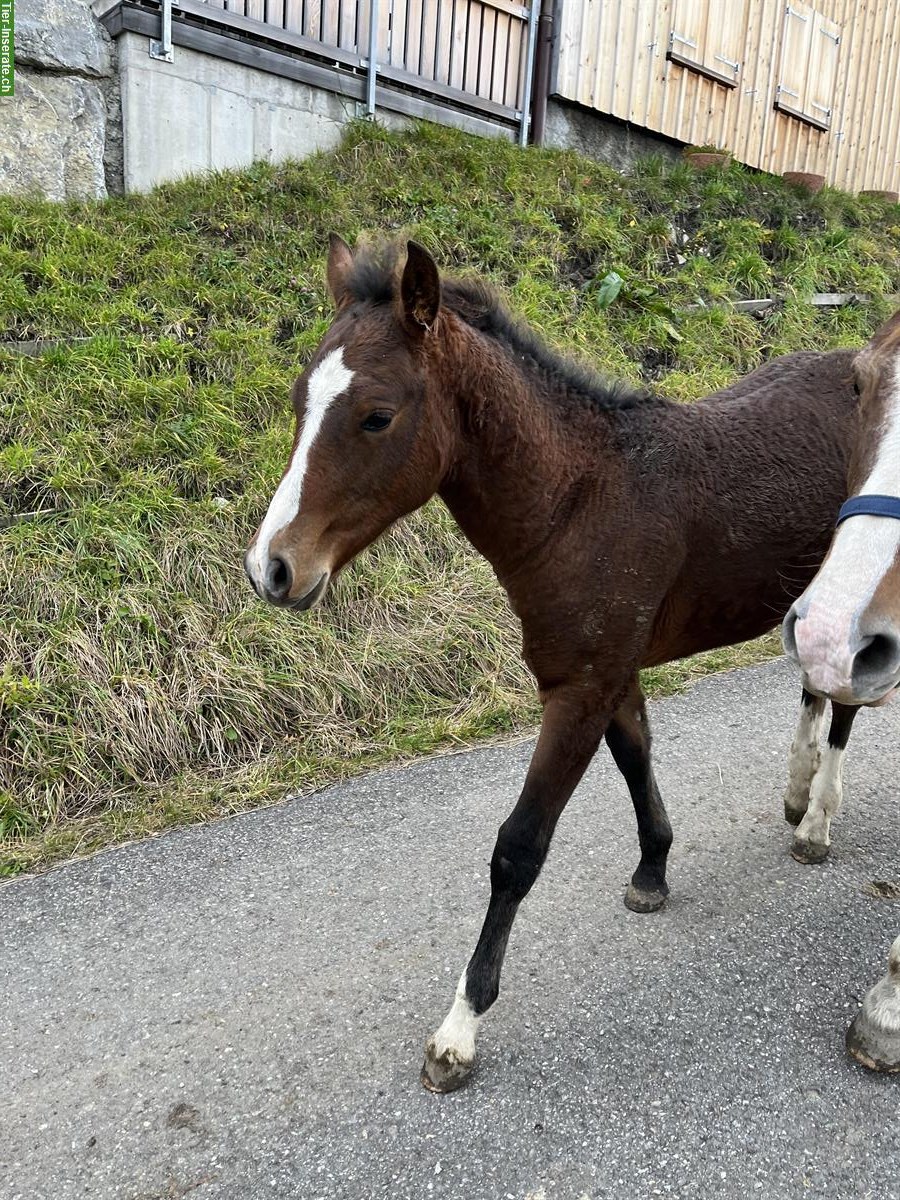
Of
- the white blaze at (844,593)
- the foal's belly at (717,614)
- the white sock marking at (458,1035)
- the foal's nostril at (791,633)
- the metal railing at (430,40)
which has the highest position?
the metal railing at (430,40)

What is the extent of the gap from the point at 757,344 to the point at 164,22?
5.12 meters

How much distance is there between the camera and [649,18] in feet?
29.9

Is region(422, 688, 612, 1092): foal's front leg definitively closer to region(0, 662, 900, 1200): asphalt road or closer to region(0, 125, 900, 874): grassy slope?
region(0, 662, 900, 1200): asphalt road

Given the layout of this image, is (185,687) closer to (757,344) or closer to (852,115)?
(757,344)

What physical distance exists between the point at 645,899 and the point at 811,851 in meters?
0.71

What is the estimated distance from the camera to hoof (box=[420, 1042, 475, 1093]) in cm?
224

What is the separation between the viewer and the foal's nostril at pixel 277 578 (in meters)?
2.03

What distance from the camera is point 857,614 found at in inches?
62.2

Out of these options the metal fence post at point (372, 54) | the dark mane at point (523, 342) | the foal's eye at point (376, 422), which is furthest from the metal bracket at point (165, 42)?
the foal's eye at point (376, 422)

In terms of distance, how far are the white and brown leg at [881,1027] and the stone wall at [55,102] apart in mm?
6912

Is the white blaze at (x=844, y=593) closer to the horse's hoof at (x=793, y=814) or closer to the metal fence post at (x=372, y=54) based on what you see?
the horse's hoof at (x=793, y=814)

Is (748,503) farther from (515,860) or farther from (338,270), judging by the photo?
(338,270)

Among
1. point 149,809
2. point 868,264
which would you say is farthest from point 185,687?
point 868,264

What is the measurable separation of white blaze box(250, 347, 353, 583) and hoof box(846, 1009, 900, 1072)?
6.26ft
